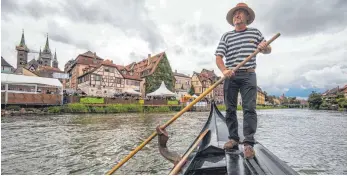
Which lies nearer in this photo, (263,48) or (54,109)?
(263,48)

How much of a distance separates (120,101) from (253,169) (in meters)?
23.8

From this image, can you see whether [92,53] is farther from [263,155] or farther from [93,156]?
[263,155]

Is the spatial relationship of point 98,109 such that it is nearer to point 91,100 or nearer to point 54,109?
point 91,100

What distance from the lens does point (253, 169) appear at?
72.9 inches

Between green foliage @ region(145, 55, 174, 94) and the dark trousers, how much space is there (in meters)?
35.6

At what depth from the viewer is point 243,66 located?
2.50m

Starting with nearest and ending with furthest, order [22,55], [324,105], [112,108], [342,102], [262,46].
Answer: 1. [262,46]
2. [112,108]
3. [342,102]
4. [324,105]
5. [22,55]

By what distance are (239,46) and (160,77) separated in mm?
36792

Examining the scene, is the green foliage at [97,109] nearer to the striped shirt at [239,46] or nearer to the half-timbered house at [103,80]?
the half-timbered house at [103,80]

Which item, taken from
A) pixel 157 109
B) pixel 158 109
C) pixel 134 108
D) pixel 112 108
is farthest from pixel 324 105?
pixel 112 108

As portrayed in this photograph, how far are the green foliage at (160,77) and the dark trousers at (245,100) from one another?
35.6 metres

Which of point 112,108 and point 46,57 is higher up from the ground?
point 46,57

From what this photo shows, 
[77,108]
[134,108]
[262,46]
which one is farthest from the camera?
[134,108]

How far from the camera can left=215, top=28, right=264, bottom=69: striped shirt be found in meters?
2.49
